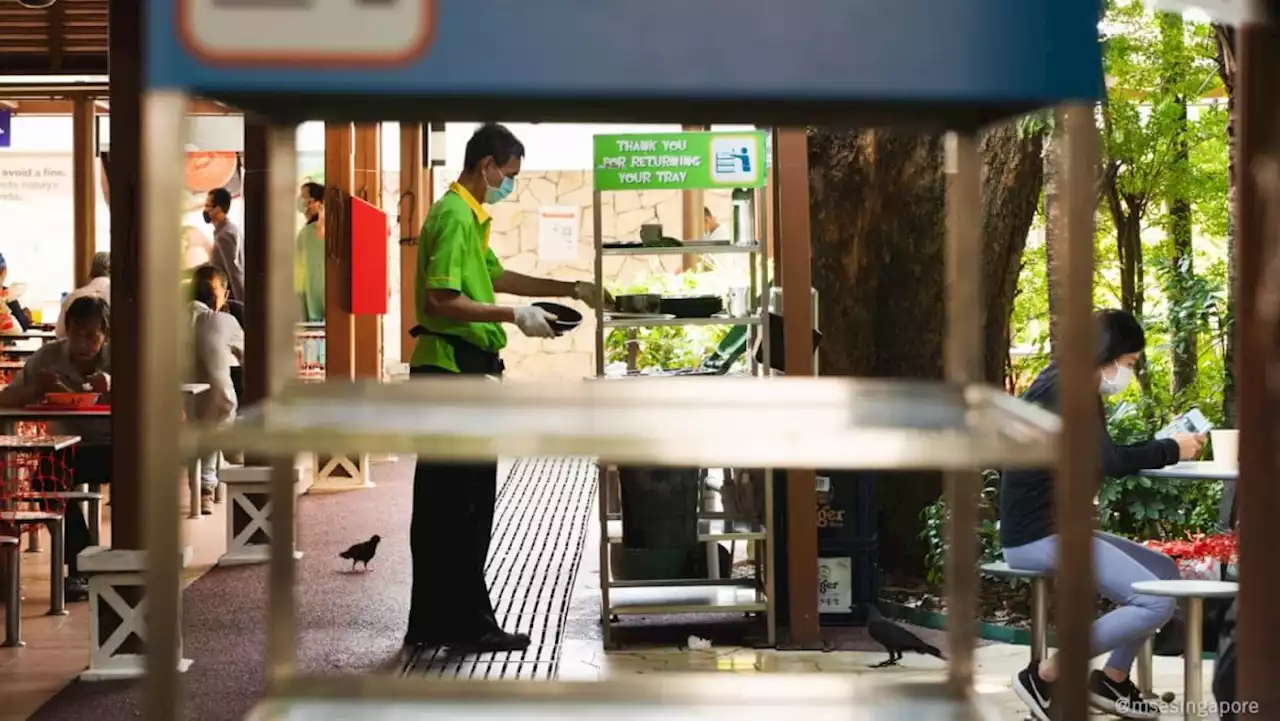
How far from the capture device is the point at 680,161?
19.6 ft

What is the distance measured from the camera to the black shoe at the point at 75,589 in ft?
21.8

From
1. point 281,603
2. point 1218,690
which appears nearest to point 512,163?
point 1218,690

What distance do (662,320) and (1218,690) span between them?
8.86 feet

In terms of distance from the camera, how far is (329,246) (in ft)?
33.0

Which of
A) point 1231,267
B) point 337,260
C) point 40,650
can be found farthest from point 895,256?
point 337,260

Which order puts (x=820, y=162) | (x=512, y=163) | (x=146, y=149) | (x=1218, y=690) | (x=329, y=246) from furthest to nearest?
(x=329, y=246) → (x=820, y=162) → (x=512, y=163) → (x=1218, y=690) → (x=146, y=149)

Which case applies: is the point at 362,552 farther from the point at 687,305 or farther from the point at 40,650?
the point at 687,305

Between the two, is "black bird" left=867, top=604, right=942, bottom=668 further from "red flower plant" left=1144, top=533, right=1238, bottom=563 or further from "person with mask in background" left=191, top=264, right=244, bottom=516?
"person with mask in background" left=191, top=264, right=244, bottom=516

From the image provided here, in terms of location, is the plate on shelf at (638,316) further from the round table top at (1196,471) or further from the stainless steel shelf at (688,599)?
the round table top at (1196,471)

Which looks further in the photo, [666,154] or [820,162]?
[820,162]

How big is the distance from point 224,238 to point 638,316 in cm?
634

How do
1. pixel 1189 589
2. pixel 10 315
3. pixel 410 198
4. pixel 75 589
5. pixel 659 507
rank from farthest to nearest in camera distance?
pixel 410 198 < pixel 10 315 < pixel 75 589 < pixel 659 507 < pixel 1189 589

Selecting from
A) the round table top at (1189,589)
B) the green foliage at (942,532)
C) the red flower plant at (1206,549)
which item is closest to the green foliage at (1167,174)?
the green foliage at (942,532)

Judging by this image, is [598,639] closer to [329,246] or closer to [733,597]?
[733,597]
